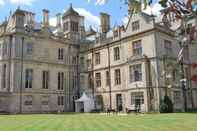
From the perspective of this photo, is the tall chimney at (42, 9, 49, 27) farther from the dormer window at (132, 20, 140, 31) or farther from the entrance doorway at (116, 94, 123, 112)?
the entrance doorway at (116, 94, 123, 112)

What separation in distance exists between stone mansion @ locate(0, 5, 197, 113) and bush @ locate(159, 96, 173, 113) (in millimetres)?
795

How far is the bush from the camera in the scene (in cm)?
2969

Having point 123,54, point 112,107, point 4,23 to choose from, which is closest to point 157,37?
point 123,54

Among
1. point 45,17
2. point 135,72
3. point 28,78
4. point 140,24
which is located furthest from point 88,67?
point 45,17

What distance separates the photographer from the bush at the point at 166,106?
29.7 meters

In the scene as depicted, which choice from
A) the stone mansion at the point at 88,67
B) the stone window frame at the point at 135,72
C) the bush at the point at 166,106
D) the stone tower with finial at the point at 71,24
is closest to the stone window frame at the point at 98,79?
the stone mansion at the point at 88,67

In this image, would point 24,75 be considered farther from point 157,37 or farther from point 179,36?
point 179,36

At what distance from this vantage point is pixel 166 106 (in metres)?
29.7

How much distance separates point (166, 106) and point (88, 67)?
51.0 feet

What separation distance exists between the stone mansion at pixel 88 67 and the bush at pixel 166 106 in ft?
2.61

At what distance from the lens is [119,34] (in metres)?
37.2

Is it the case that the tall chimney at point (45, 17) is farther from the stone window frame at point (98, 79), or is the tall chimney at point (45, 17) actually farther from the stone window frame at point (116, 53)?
the stone window frame at point (116, 53)

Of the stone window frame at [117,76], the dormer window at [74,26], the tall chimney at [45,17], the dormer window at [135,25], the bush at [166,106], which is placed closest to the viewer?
the bush at [166,106]

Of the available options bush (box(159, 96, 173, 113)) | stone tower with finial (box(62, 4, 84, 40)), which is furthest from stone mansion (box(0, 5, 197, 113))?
stone tower with finial (box(62, 4, 84, 40))
